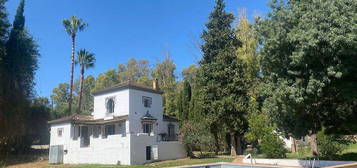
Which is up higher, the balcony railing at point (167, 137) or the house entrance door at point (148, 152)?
the balcony railing at point (167, 137)

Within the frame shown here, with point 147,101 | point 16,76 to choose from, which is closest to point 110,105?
point 147,101

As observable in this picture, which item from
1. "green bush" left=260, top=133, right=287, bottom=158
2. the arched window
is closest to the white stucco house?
the arched window

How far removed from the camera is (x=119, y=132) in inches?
1204

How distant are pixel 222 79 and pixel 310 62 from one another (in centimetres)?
1847

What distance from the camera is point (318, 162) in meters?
17.7

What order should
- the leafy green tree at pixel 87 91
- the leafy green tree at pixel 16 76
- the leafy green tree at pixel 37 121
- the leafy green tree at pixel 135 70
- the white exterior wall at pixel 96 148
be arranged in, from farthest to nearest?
the leafy green tree at pixel 87 91
the leafy green tree at pixel 135 70
the leafy green tree at pixel 37 121
the leafy green tree at pixel 16 76
the white exterior wall at pixel 96 148

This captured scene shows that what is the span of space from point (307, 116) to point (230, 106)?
43.5 ft

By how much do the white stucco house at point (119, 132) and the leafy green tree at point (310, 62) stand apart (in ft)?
45.7

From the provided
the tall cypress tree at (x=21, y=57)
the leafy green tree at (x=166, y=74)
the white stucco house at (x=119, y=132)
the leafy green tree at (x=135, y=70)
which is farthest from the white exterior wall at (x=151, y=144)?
the leafy green tree at (x=135, y=70)

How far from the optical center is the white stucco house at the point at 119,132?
26250 millimetres

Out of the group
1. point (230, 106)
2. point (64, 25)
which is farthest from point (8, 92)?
point (230, 106)

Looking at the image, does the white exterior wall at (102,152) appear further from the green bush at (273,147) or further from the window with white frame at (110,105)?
the green bush at (273,147)

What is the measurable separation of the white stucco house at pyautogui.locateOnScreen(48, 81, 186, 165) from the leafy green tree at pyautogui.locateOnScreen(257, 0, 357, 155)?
13.9 m

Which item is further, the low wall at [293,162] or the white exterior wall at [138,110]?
the white exterior wall at [138,110]
